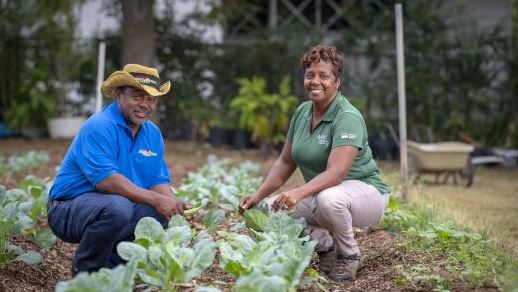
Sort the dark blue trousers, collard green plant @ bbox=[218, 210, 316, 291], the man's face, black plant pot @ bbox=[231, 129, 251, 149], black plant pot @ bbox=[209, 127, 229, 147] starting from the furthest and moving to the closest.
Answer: black plant pot @ bbox=[209, 127, 229, 147] → black plant pot @ bbox=[231, 129, 251, 149] → the man's face → the dark blue trousers → collard green plant @ bbox=[218, 210, 316, 291]

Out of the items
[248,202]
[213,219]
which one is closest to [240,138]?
[213,219]

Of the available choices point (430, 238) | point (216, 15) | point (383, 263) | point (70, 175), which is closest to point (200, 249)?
point (70, 175)

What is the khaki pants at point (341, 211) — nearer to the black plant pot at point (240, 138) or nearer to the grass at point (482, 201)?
the grass at point (482, 201)

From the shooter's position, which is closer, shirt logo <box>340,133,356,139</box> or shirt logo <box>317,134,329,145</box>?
shirt logo <box>340,133,356,139</box>

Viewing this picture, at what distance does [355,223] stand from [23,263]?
2.00 m

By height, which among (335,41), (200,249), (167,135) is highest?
(335,41)

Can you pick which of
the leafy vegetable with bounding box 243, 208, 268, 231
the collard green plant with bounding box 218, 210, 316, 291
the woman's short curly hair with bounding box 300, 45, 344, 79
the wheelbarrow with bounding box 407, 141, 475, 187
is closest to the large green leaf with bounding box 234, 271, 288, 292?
the collard green plant with bounding box 218, 210, 316, 291

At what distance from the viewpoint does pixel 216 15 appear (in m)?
12.3

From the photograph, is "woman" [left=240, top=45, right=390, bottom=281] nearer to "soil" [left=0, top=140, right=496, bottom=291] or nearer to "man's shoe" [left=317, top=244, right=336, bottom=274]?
"man's shoe" [left=317, top=244, right=336, bottom=274]

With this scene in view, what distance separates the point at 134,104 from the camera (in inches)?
164

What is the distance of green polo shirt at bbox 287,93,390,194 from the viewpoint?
14.3 feet

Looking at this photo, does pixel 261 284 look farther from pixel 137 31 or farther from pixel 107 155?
pixel 137 31

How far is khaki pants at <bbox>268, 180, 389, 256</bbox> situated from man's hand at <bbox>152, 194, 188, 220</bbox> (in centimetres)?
70

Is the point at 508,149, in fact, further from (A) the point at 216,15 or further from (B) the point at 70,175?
(B) the point at 70,175
